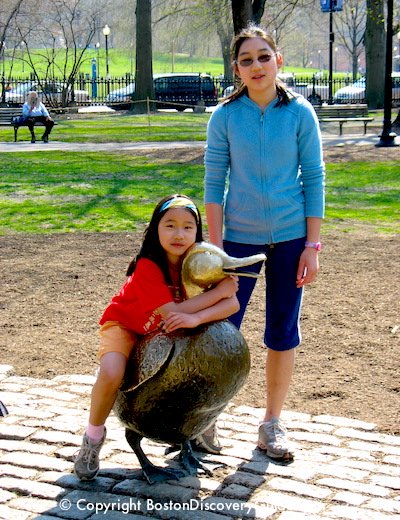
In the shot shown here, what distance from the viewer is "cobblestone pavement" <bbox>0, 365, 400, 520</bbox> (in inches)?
147

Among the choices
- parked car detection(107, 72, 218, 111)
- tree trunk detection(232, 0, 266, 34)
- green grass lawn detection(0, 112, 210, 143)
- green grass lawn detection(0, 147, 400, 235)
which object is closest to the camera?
green grass lawn detection(0, 147, 400, 235)

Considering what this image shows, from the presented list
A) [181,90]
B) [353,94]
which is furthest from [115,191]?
[353,94]

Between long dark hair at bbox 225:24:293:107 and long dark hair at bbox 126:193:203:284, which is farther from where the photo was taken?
long dark hair at bbox 225:24:293:107

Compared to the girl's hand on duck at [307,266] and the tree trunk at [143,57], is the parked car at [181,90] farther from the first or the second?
the girl's hand on duck at [307,266]

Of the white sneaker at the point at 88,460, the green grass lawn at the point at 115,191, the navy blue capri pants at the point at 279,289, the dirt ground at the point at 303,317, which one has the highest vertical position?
the navy blue capri pants at the point at 279,289

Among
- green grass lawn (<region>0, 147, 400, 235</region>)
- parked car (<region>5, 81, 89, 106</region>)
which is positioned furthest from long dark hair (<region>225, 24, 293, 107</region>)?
parked car (<region>5, 81, 89, 106</region>)

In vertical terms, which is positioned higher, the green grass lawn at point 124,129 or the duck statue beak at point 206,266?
the duck statue beak at point 206,266

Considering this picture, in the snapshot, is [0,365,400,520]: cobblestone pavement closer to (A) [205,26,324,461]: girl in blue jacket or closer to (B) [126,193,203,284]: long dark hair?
(A) [205,26,324,461]: girl in blue jacket

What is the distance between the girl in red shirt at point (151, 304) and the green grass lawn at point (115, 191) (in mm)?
6781

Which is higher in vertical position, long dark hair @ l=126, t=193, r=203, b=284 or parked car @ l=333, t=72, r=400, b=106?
parked car @ l=333, t=72, r=400, b=106

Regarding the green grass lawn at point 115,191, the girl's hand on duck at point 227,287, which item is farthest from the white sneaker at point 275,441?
the green grass lawn at point 115,191

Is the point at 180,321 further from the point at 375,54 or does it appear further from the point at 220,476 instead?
the point at 375,54

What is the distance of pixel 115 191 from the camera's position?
45.1 feet

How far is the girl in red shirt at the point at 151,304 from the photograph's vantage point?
12.6 feet
